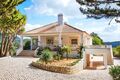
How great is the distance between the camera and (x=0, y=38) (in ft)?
124

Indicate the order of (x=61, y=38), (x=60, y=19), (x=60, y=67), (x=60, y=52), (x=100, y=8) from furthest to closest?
(x=61, y=38), (x=60, y=19), (x=60, y=52), (x=60, y=67), (x=100, y=8)

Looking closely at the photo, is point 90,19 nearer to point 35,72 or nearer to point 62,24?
point 35,72

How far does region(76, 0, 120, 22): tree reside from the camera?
57.0ft

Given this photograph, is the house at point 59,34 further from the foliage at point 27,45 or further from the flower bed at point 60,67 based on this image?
the flower bed at point 60,67

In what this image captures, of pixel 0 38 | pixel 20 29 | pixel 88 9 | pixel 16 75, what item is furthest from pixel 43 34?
pixel 88 9

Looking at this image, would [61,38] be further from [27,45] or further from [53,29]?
[27,45]

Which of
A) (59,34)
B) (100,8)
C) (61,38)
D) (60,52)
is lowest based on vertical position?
(60,52)

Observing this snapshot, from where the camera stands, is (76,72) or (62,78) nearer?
(62,78)

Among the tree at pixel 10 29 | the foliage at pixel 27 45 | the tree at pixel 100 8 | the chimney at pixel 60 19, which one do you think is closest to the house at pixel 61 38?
the chimney at pixel 60 19

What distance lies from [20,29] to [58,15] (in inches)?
269

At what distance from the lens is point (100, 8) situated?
58.6 ft

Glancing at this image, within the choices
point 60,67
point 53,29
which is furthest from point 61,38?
point 60,67

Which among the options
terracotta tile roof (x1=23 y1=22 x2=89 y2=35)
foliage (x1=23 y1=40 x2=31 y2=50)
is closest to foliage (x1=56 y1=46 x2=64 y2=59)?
terracotta tile roof (x1=23 y1=22 x2=89 y2=35)

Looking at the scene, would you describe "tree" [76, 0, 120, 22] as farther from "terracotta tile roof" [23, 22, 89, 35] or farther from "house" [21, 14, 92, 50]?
"terracotta tile roof" [23, 22, 89, 35]
